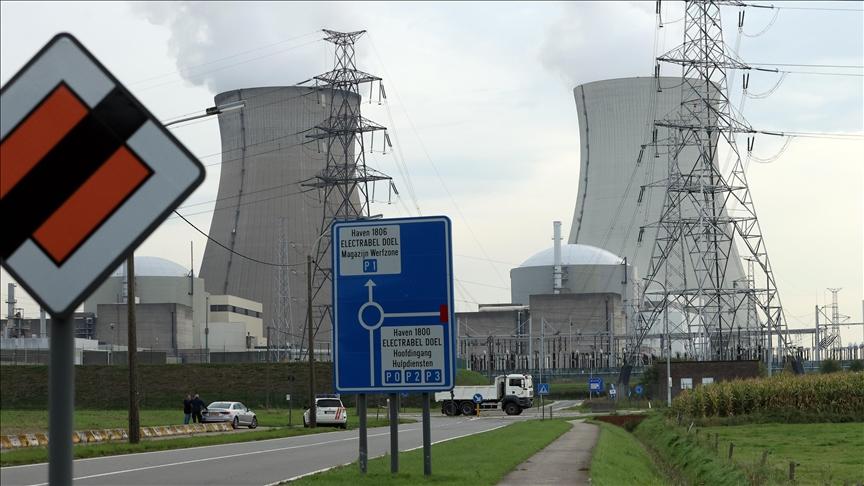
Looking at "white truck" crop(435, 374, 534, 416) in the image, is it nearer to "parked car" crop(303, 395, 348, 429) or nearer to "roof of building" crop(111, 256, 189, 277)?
"parked car" crop(303, 395, 348, 429)

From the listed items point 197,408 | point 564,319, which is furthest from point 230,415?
point 564,319

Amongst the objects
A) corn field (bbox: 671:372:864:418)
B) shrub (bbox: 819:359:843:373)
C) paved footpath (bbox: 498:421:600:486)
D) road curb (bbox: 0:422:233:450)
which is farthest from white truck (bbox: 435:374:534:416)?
paved footpath (bbox: 498:421:600:486)

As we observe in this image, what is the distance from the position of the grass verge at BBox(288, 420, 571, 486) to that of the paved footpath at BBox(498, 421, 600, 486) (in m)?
0.20

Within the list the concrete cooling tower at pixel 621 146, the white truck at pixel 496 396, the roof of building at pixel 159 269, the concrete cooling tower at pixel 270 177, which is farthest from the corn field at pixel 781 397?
the roof of building at pixel 159 269

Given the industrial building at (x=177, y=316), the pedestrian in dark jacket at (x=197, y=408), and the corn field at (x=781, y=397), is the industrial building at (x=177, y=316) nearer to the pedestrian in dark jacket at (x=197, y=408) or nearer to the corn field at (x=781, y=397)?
the pedestrian in dark jacket at (x=197, y=408)

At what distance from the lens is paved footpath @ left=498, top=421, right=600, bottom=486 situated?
16703mm

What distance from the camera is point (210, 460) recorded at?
21891mm

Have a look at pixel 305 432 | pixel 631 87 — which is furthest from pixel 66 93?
pixel 631 87

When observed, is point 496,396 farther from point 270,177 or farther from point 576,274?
point 576,274

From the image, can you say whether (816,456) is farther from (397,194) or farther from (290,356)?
(290,356)

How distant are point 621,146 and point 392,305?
68500mm

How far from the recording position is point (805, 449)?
27094mm

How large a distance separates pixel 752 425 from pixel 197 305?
223 feet

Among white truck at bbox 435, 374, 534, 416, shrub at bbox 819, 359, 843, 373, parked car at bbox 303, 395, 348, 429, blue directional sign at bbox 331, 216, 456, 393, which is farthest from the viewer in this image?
shrub at bbox 819, 359, 843, 373
